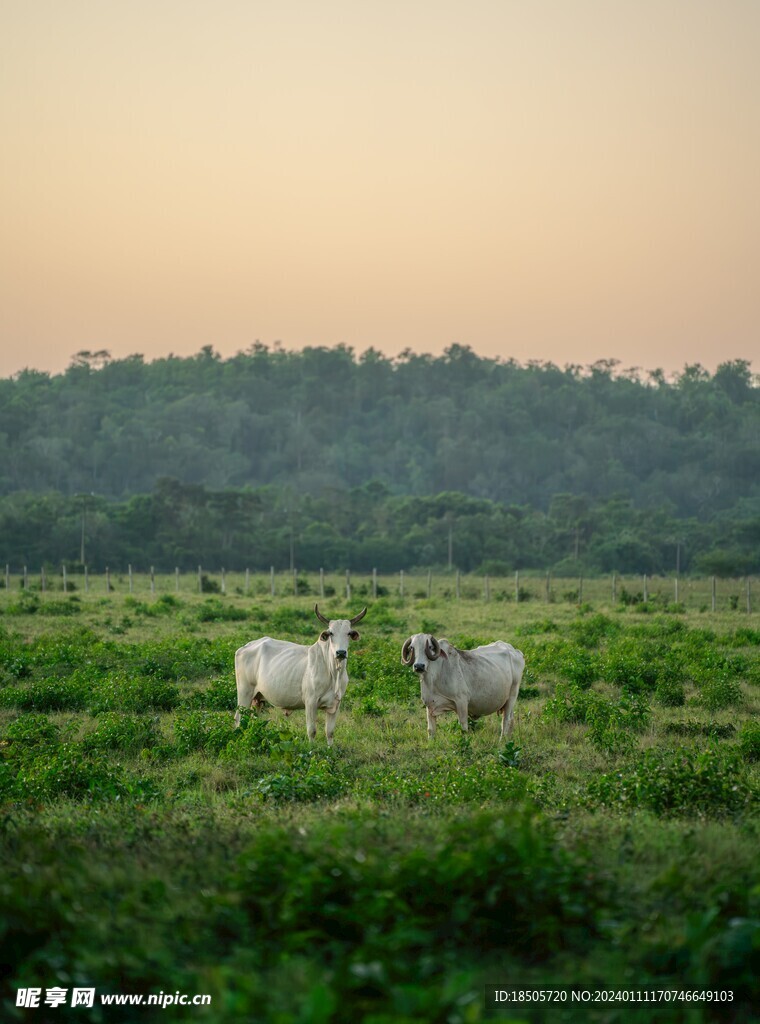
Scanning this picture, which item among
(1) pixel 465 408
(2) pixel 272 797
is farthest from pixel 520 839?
(1) pixel 465 408

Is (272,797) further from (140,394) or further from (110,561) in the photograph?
(140,394)

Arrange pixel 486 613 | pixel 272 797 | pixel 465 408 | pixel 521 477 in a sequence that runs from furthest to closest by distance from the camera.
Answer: pixel 465 408
pixel 521 477
pixel 486 613
pixel 272 797

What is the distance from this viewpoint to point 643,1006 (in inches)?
195

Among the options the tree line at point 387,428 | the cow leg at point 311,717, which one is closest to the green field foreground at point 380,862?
the cow leg at point 311,717

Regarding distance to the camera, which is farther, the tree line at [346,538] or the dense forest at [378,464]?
the dense forest at [378,464]

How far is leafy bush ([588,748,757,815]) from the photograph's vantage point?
338 inches

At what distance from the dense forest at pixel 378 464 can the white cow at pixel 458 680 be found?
181ft

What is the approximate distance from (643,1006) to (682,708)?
415 inches

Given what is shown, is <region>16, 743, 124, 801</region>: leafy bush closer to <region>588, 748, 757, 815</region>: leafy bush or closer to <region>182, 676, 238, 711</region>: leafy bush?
<region>588, 748, 757, 815</region>: leafy bush

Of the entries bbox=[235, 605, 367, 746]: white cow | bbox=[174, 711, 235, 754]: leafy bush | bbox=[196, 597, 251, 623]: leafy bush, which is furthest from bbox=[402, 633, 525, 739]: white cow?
bbox=[196, 597, 251, 623]: leafy bush

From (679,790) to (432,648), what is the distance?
499cm

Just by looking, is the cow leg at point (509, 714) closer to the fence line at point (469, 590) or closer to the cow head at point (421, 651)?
the cow head at point (421, 651)

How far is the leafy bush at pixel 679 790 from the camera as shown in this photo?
859 cm

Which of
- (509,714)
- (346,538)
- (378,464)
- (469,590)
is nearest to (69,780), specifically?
(509,714)
